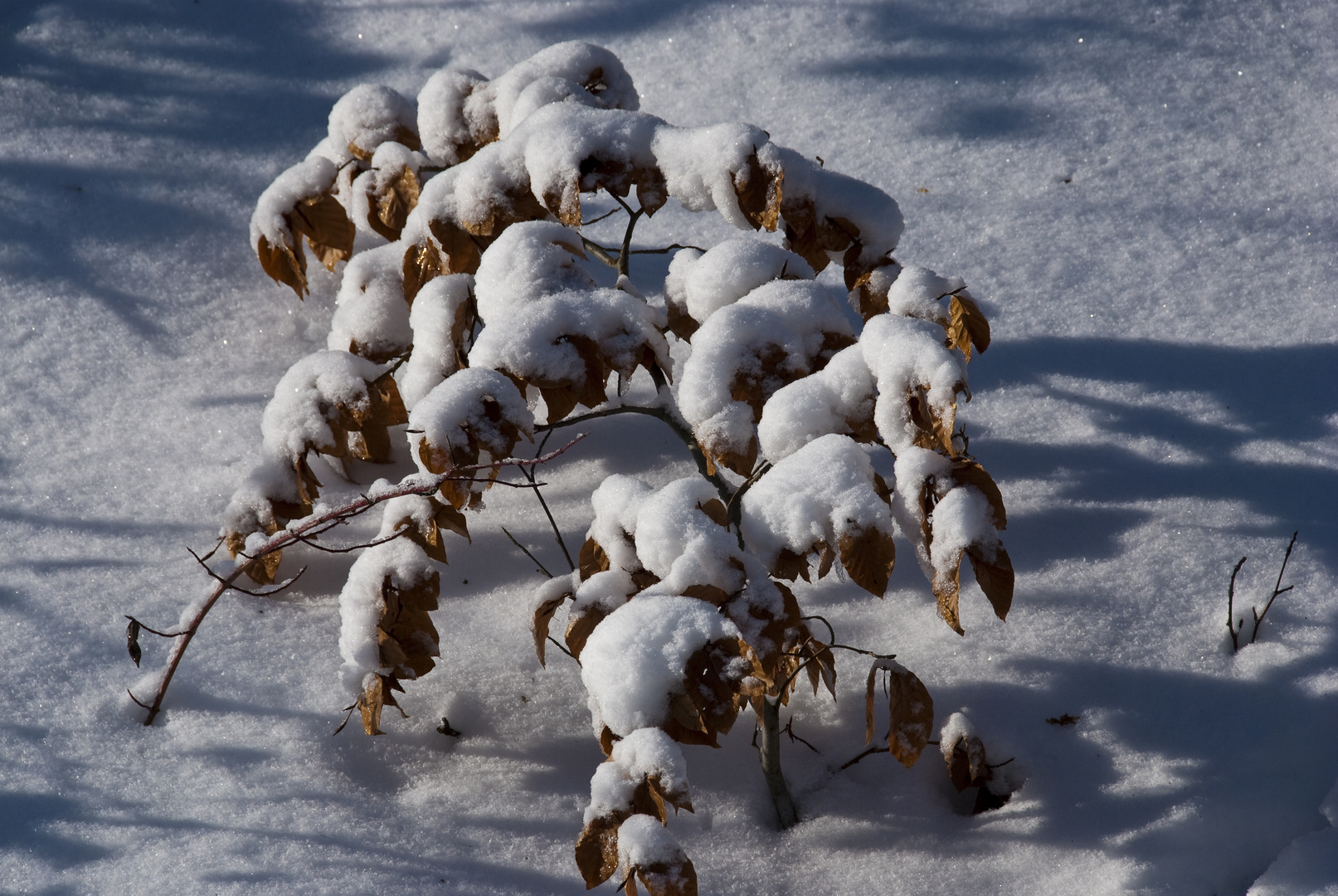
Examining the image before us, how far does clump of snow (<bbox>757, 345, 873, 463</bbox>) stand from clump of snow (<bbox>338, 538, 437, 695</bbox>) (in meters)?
0.49

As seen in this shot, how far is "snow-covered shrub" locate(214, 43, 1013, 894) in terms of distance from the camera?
3.24 feet

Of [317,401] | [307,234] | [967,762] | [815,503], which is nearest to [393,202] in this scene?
[307,234]

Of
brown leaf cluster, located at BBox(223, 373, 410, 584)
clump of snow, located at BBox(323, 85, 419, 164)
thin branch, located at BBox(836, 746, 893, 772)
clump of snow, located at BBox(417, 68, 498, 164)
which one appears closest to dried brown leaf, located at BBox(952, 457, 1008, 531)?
thin branch, located at BBox(836, 746, 893, 772)

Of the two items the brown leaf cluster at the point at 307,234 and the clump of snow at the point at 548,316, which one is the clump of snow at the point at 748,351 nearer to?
the clump of snow at the point at 548,316

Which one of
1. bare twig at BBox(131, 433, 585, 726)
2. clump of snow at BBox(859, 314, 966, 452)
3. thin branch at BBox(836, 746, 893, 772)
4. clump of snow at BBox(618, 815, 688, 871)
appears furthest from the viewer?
thin branch at BBox(836, 746, 893, 772)

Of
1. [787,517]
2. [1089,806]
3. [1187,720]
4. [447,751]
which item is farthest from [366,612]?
[1187,720]

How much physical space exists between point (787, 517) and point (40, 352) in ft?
5.59

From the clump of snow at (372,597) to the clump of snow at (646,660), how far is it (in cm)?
41

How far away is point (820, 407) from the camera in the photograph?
1132 mm

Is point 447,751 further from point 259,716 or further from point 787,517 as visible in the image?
point 787,517

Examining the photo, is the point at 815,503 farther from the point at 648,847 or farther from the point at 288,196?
the point at 288,196

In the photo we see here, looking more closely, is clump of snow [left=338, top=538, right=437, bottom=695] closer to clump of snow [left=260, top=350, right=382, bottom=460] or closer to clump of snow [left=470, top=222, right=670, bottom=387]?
clump of snow [left=260, top=350, right=382, bottom=460]

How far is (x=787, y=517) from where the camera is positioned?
107 centimetres

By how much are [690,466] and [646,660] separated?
0.91 meters
